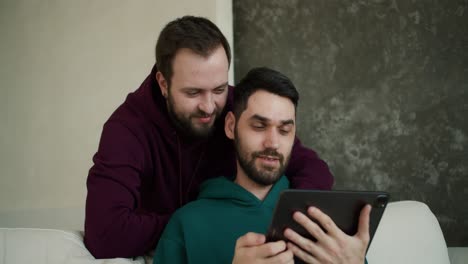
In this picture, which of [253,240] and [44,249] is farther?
[44,249]

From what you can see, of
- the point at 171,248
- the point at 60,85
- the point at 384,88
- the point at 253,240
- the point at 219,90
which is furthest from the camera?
the point at 60,85

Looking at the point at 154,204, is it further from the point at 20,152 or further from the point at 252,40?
the point at 20,152

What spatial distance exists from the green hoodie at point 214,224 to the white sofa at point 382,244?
160mm

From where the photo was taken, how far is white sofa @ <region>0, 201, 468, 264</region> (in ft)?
4.46

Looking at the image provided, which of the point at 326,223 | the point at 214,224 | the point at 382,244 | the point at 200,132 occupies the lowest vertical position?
the point at 382,244

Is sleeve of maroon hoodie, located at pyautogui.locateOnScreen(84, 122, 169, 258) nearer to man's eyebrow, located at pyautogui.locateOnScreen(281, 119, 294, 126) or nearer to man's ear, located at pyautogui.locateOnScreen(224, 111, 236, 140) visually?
man's ear, located at pyautogui.locateOnScreen(224, 111, 236, 140)

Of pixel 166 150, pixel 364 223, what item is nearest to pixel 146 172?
A: pixel 166 150

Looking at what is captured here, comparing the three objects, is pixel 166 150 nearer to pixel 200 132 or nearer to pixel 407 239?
pixel 200 132

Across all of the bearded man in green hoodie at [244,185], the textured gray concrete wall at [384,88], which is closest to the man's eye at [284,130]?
the bearded man in green hoodie at [244,185]

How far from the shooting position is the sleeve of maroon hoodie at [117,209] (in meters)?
1.31

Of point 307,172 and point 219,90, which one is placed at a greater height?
point 219,90

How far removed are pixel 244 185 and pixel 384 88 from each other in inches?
39.6

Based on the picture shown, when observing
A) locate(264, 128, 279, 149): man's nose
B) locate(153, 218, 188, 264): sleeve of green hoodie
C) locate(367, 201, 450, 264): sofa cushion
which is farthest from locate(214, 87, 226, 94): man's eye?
locate(367, 201, 450, 264): sofa cushion

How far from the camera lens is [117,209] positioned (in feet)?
4.33
